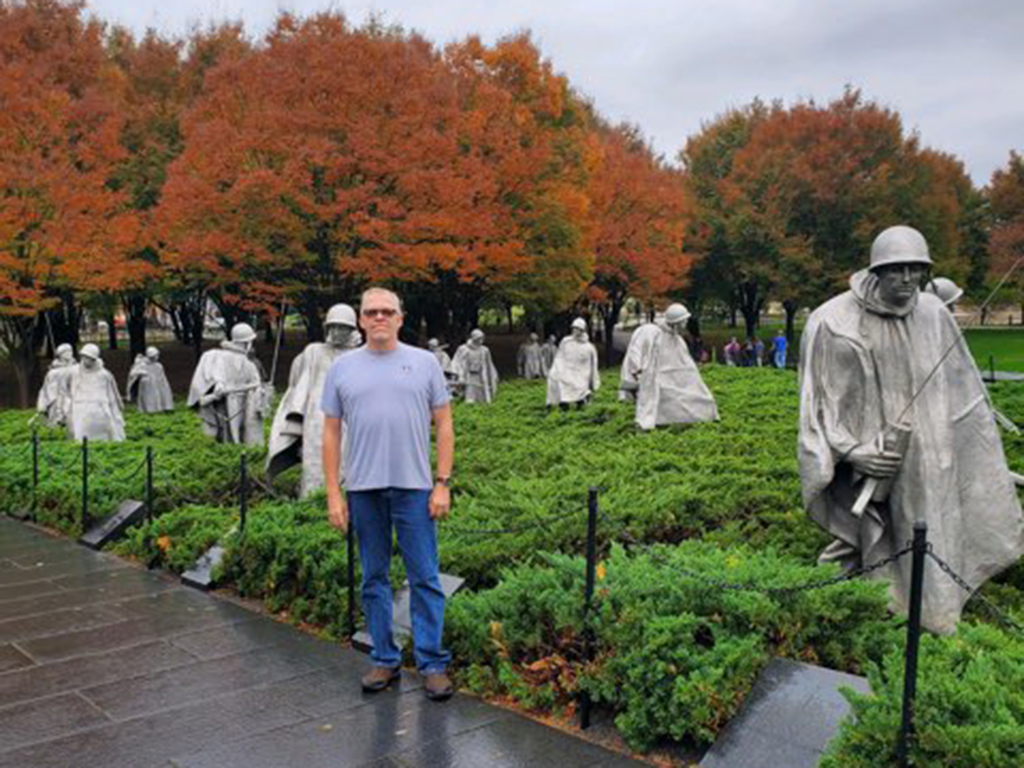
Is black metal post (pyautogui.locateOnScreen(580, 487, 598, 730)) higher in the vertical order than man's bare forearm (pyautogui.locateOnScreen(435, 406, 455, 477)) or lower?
lower

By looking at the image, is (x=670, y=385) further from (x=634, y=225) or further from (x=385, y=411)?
(x=634, y=225)

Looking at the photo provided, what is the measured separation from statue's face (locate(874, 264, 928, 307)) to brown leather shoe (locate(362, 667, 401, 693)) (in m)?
3.18

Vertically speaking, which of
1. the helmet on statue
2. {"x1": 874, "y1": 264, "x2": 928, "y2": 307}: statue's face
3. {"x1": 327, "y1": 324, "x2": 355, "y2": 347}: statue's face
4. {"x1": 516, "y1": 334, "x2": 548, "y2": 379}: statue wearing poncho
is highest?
the helmet on statue

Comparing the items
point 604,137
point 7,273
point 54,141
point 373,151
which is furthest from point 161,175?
point 604,137

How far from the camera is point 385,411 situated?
4.63 metres

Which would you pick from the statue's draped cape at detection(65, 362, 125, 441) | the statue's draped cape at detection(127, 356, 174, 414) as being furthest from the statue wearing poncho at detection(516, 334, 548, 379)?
the statue's draped cape at detection(65, 362, 125, 441)

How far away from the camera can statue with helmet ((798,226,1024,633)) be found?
4.98 meters

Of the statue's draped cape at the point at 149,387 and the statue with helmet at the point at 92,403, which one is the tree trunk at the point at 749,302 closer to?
the statue's draped cape at the point at 149,387

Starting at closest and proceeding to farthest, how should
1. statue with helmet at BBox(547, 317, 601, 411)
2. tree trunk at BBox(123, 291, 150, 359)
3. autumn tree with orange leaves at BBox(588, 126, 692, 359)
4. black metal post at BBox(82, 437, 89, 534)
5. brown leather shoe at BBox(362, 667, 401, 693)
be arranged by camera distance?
brown leather shoe at BBox(362, 667, 401, 693), black metal post at BBox(82, 437, 89, 534), statue with helmet at BBox(547, 317, 601, 411), autumn tree with orange leaves at BBox(588, 126, 692, 359), tree trunk at BBox(123, 291, 150, 359)

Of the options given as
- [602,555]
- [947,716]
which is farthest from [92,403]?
[947,716]

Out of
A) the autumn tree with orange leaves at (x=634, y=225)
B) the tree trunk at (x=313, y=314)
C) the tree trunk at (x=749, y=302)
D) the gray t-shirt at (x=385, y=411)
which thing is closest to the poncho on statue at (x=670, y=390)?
the gray t-shirt at (x=385, y=411)

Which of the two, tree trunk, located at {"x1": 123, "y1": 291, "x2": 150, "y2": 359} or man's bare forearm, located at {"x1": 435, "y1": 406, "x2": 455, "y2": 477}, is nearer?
man's bare forearm, located at {"x1": 435, "y1": 406, "x2": 455, "y2": 477}

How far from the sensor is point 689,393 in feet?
44.1

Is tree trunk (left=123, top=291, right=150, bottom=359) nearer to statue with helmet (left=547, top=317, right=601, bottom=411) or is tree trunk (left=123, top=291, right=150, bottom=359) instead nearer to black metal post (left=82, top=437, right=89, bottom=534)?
statue with helmet (left=547, top=317, right=601, bottom=411)
